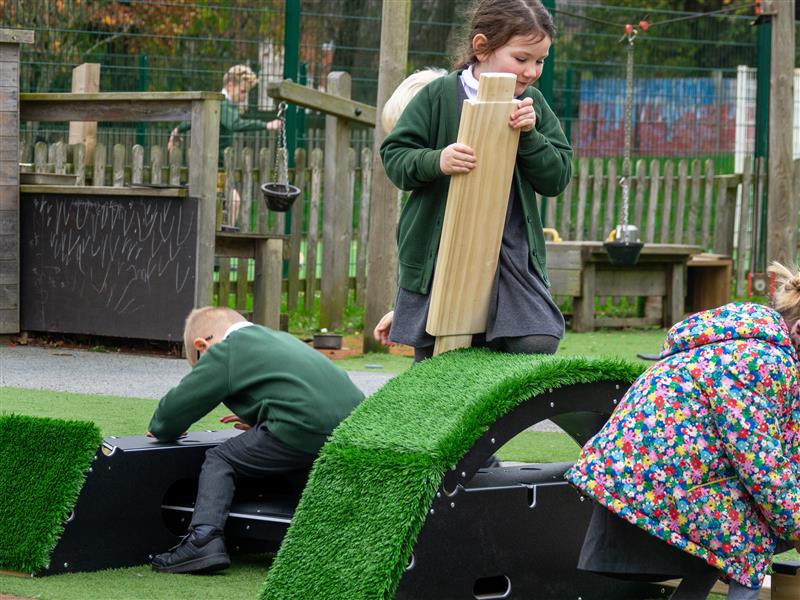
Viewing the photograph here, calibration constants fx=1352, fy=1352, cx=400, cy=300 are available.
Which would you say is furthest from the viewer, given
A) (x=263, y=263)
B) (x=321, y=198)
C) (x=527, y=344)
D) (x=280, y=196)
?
(x=321, y=198)

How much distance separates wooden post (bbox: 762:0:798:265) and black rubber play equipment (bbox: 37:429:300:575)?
7.31 meters

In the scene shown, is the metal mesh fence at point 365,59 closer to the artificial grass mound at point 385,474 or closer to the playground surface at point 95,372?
the playground surface at point 95,372

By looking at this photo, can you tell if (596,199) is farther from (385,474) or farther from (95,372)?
(385,474)

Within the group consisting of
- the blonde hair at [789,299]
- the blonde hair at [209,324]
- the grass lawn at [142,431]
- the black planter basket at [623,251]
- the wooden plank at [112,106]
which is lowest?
the grass lawn at [142,431]

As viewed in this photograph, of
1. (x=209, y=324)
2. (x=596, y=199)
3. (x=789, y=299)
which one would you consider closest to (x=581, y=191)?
(x=596, y=199)

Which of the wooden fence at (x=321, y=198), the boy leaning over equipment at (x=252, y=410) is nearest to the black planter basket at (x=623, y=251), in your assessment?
the wooden fence at (x=321, y=198)

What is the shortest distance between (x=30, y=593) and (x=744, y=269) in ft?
35.6

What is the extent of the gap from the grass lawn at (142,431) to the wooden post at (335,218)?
4.69ft

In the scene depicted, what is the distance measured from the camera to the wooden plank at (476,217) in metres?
4.04

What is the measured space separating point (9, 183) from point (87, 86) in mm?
1893

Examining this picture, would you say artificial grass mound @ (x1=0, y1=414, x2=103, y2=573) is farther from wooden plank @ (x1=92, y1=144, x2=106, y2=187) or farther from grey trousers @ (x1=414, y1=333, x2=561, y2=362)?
wooden plank @ (x1=92, y1=144, x2=106, y2=187)

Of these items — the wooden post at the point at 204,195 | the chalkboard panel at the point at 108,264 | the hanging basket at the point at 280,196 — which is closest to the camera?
the wooden post at the point at 204,195

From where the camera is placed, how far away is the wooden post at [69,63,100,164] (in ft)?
37.2

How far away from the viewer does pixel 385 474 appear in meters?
3.50
